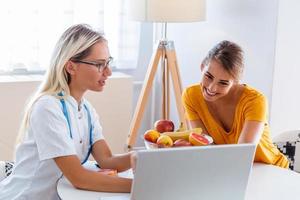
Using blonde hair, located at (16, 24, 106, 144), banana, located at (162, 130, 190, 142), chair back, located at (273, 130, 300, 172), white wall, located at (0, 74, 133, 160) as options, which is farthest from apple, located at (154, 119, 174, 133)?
white wall, located at (0, 74, 133, 160)

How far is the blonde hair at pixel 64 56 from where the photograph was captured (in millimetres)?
1668

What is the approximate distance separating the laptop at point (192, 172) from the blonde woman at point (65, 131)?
27cm

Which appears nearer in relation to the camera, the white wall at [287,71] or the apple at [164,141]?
the apple at [164,141]

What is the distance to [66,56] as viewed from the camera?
167 cm

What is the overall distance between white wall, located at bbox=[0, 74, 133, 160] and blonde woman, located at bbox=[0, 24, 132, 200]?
1.47 metres

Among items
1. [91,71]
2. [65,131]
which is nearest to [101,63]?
[91,71]

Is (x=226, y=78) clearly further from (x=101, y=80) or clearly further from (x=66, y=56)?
(x=66, y=56)

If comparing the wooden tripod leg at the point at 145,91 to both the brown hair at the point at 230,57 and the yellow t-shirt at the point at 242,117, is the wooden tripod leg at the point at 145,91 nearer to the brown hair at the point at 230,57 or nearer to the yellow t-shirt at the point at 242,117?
the yellow t-shirt at the point at 242,117

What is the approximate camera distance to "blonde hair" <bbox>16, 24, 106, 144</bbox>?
1668mm

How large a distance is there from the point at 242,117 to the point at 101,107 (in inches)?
62.6

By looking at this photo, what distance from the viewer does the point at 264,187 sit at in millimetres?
1621

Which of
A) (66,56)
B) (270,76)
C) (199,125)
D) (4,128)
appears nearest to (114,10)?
(4,128)

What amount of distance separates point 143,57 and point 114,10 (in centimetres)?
50

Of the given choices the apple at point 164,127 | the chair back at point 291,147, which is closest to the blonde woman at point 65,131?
the apple at point 164,127
